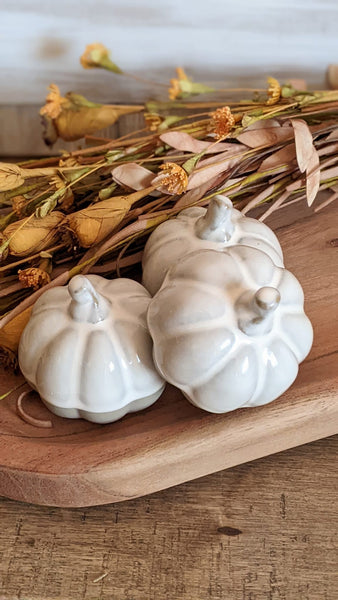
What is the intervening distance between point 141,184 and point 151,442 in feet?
0.85

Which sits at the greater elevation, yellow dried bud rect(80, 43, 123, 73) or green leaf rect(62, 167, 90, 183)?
yellow dried bud rect(80, 43, 123, 73)

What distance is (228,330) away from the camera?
0.53 meters

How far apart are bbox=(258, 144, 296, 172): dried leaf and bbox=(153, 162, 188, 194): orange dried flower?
0.11m

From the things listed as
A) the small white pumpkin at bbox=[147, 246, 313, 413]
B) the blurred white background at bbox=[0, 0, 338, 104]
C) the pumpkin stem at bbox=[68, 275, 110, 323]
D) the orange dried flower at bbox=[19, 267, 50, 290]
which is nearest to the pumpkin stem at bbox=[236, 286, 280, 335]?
the small white pumpkin at bbox=[147, 246, 313, 413]

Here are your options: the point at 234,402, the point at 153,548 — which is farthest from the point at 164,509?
the point at 234,402

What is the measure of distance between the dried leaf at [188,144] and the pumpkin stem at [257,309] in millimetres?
211

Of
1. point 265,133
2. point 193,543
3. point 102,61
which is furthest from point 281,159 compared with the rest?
point 193,543

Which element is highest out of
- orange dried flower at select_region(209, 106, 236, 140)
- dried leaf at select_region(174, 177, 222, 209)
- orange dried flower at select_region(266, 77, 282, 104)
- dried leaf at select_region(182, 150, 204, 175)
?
orange dried flower at select_region(266, 77, 282, 104)

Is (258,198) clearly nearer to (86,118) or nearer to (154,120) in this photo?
(154,120)

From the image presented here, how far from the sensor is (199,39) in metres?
0.95

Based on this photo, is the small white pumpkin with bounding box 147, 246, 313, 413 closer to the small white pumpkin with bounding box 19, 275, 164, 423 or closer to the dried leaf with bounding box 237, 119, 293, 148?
the small white pumpkin with bounding box 19, 275, 164, 423

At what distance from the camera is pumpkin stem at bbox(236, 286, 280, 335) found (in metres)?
0.50

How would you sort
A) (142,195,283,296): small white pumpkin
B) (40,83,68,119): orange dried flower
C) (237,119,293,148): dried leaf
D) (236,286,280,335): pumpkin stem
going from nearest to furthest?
(236,286,280,335): pumpkin stem
(142,195,283,296): small white pumpkin
(237,119,293,148): dried leaf
(40,83,68,119): orange dried flower

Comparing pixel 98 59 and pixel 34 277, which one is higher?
pixel 98 59
